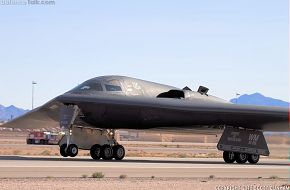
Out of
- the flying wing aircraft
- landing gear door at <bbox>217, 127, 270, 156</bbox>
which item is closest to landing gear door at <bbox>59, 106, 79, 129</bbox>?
the flying wing aircraft

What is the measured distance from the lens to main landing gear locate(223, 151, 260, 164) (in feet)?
98.7

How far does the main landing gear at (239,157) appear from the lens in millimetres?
30078

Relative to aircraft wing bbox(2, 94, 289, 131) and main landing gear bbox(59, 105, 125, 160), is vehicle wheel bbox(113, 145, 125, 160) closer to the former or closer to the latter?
main landing gear bbox(59, 105, 125, 160)

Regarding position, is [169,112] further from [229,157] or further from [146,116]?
[229,157]

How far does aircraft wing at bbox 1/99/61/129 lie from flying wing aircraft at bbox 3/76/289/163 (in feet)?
0.18

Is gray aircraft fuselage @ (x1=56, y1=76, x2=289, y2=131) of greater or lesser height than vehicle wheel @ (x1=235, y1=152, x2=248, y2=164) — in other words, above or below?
above

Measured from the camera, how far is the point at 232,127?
3002 cm

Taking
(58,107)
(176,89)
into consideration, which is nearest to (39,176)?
(58,107)

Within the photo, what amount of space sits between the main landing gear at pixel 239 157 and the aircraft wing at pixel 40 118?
8575 mm

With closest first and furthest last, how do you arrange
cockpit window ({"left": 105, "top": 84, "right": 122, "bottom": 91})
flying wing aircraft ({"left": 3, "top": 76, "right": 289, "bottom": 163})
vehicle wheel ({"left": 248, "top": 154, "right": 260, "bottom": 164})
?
flying wing aircraft ({"left": 3, "top": 76, "right": 289, "bottom": 163}) < cockpit window ({"left": 105, "top": 84, "right": 122, "bottom": 91}) < vehicle wheel ({"left": 248, "top": 154, "right": 260, "bottom": 164})

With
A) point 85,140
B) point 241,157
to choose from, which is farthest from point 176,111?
point 85,140

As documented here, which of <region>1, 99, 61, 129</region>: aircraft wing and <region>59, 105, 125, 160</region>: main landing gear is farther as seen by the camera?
<region>1, 99, 61, 129</region>: aircraft wing

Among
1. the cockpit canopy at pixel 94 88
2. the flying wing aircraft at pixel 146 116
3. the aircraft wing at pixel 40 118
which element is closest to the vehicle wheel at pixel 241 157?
the flying wing aircraft at pixel 146 116

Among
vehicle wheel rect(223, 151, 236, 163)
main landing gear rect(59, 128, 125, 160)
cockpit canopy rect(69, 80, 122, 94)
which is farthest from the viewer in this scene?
vehicle wheel rect(223, 151, 236, 163)
